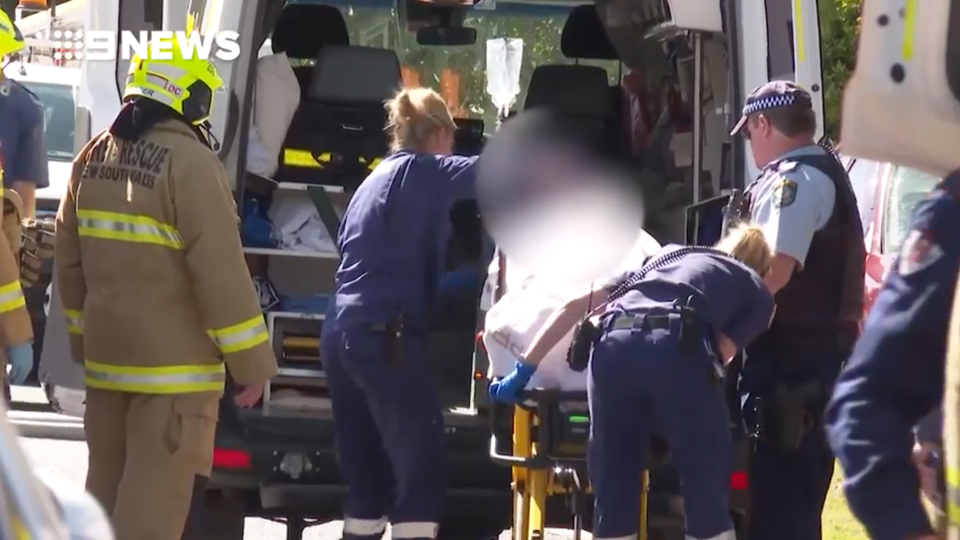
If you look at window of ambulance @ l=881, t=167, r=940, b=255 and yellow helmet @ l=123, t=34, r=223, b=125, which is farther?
window of ambulance @ l=881, t=167, r=940, b=255

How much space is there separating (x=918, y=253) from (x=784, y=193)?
2389mm

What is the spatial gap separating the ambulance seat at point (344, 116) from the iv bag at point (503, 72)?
38.7 inches

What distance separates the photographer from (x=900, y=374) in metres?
2.38

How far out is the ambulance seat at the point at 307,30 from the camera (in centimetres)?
722

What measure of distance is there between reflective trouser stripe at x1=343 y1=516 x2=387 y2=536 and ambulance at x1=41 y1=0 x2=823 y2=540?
0.10 m

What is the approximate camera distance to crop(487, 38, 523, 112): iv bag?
24.1 feet

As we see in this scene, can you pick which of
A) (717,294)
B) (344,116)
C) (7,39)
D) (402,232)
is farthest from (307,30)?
(717,294)

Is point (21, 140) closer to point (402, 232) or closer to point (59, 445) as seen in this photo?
point (59, 445)

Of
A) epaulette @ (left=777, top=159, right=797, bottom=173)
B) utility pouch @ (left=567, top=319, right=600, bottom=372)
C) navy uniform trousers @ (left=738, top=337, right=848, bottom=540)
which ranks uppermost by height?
epaulette @ (left=777, top=159, right=797, bottom=173)

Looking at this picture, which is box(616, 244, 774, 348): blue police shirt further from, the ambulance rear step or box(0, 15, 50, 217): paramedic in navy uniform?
box(0, 15, 50, 217): paramedic in navy uniform

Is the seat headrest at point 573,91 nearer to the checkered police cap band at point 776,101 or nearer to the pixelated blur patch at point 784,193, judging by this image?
the checkered police cap band at point 776,101

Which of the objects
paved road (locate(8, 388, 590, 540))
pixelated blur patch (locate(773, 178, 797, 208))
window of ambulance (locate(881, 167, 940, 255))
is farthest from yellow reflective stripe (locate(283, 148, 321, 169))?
window of ambulance (locate(881, 167, 940, 255))

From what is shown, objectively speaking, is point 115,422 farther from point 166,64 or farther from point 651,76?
point 651,76

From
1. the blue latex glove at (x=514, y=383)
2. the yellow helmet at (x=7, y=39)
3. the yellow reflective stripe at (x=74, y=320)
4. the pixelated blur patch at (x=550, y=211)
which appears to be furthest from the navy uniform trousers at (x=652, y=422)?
the yellow helmet at (x=7, y=39)
